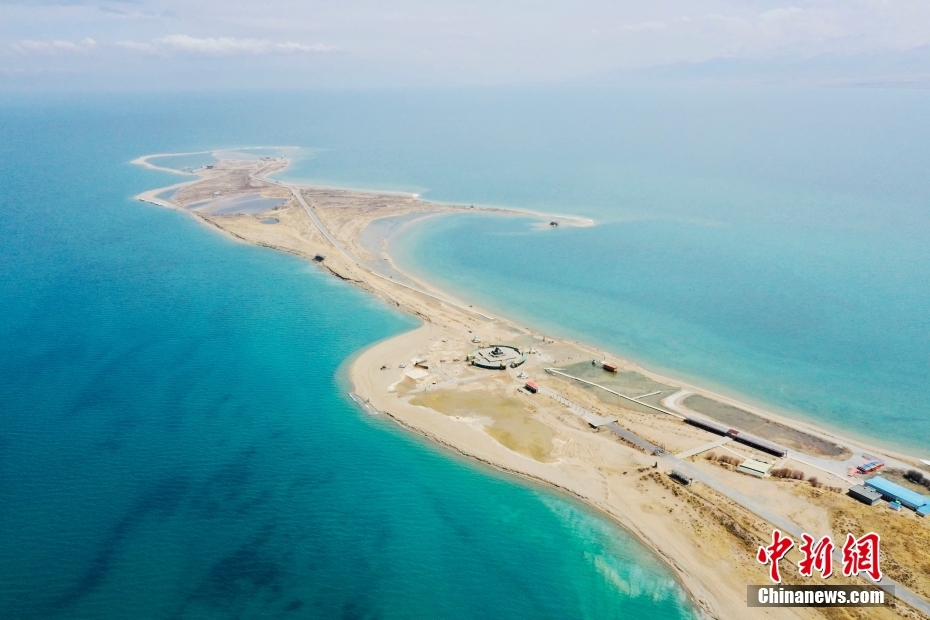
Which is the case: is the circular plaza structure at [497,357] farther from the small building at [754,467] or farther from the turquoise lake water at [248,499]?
the small building at [754,467]

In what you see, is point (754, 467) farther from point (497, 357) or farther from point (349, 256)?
point (349, 256)

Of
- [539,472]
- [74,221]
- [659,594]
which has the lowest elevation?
[659,594]

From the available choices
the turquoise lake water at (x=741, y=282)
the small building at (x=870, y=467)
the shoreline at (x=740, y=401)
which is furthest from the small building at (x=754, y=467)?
the turquoise lake water at (x=741, y=282)

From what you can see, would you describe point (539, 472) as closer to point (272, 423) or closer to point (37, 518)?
point (272, 423)

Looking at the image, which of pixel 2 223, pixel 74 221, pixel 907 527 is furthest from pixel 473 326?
pixel 2 223

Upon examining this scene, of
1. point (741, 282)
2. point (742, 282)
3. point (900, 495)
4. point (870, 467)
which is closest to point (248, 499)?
point (900, 495)

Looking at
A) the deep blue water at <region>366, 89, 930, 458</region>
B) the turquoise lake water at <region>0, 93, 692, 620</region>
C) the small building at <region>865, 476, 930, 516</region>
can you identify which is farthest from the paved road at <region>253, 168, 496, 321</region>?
the small building at <region>865, 476, 930, 516</region>

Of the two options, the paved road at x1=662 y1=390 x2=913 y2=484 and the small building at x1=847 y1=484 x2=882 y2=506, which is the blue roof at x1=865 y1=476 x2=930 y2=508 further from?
the paved road at x1=662 y1=390 x2=913 y2=484
